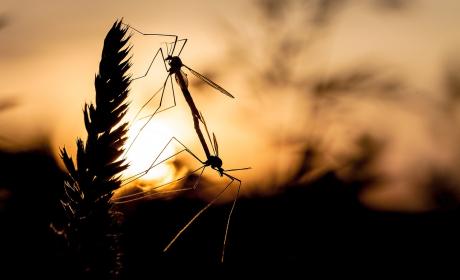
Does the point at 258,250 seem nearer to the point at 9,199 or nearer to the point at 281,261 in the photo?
the point at 281,261

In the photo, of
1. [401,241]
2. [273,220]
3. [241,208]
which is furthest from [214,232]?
[401,241]

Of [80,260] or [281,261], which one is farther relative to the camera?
[281,261]

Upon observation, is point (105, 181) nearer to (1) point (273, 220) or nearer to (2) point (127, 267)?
(2) point (127, 267)

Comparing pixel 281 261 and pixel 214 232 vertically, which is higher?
pixel 214 232

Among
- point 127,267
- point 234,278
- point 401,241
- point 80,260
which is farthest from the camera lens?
point 401,241

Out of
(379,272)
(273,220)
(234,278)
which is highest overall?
(273,220)

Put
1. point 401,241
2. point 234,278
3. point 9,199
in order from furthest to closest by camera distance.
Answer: point 401,241
point 234,278
point 9,199
